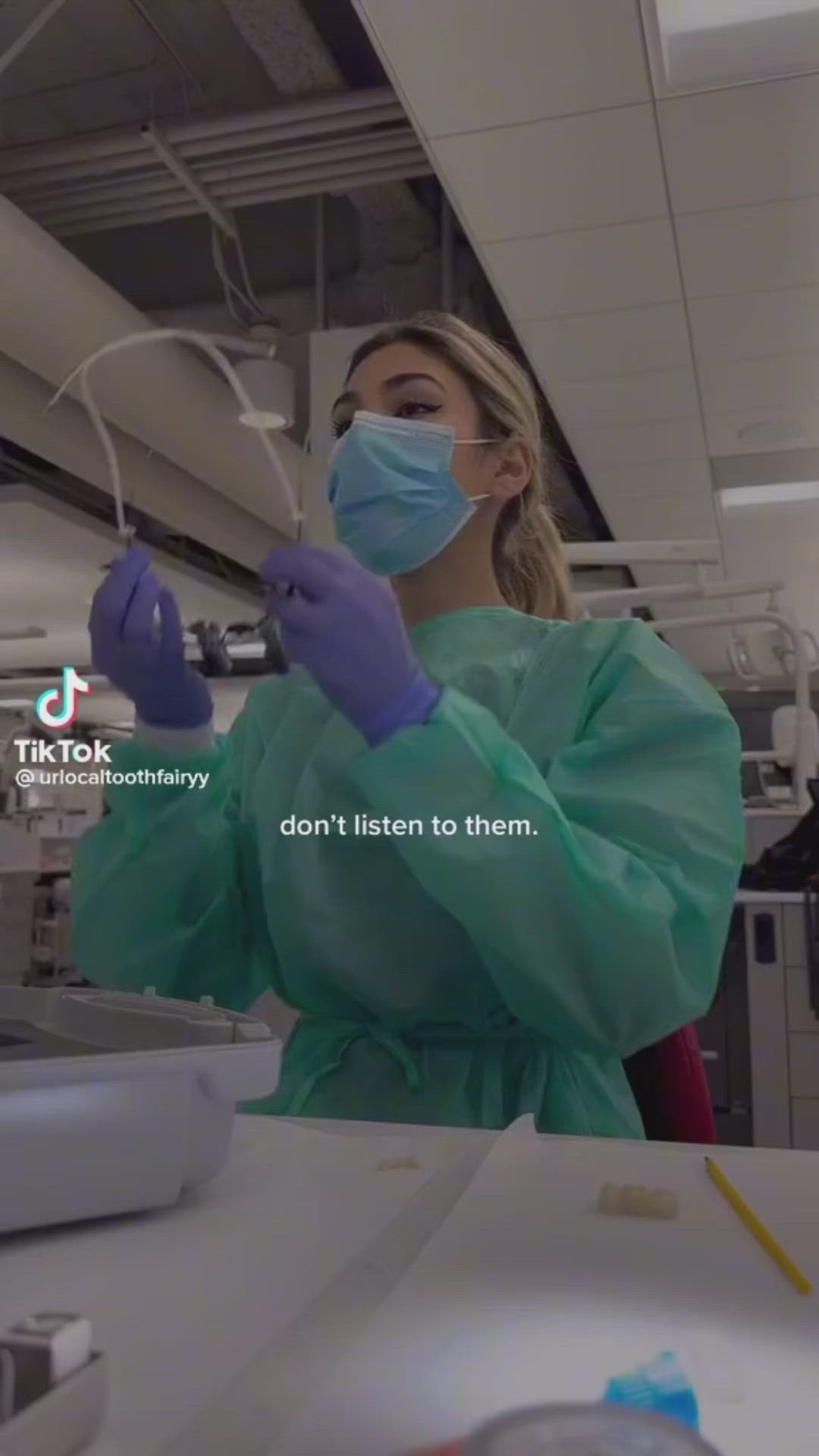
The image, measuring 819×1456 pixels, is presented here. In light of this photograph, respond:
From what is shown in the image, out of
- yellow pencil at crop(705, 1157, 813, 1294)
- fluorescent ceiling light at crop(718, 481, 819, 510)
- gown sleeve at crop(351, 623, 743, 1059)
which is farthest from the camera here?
fluorescent ceiling light at crop(718, 481, 819, 510)

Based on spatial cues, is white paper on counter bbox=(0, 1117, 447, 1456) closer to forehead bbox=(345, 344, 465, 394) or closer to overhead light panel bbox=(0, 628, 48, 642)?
forehead bbox=(345, 344, 465, 394)

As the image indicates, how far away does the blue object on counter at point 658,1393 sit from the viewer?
353 mm

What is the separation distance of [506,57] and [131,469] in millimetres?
2179

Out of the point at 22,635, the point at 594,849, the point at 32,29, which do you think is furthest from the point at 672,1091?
the point at 22,635

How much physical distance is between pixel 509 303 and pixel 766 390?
0.99m

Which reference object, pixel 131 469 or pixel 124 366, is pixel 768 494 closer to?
pixel 131 469

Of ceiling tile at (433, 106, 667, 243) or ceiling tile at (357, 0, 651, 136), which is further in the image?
ceiling tile at (433, 106, 667, 243)

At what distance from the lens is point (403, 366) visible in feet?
3.70

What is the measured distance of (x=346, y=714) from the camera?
0.82 meters

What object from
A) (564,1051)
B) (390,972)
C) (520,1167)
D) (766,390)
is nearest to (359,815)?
(390,972)

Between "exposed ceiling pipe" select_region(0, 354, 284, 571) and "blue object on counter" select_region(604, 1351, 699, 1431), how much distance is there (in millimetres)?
A: 3364

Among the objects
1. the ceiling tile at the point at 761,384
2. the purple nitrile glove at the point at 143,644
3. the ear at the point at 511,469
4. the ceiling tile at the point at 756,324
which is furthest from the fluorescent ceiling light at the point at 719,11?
the purple nitrile glove at the point at 143,644

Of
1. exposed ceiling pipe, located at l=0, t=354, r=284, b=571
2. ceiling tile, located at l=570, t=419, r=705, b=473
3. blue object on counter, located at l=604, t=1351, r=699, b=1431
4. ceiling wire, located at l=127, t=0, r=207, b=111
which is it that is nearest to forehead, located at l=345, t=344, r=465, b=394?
blue object on counter, located at l=604, t=1351, r=699, b=1431

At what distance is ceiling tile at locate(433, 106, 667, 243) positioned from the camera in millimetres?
2357
